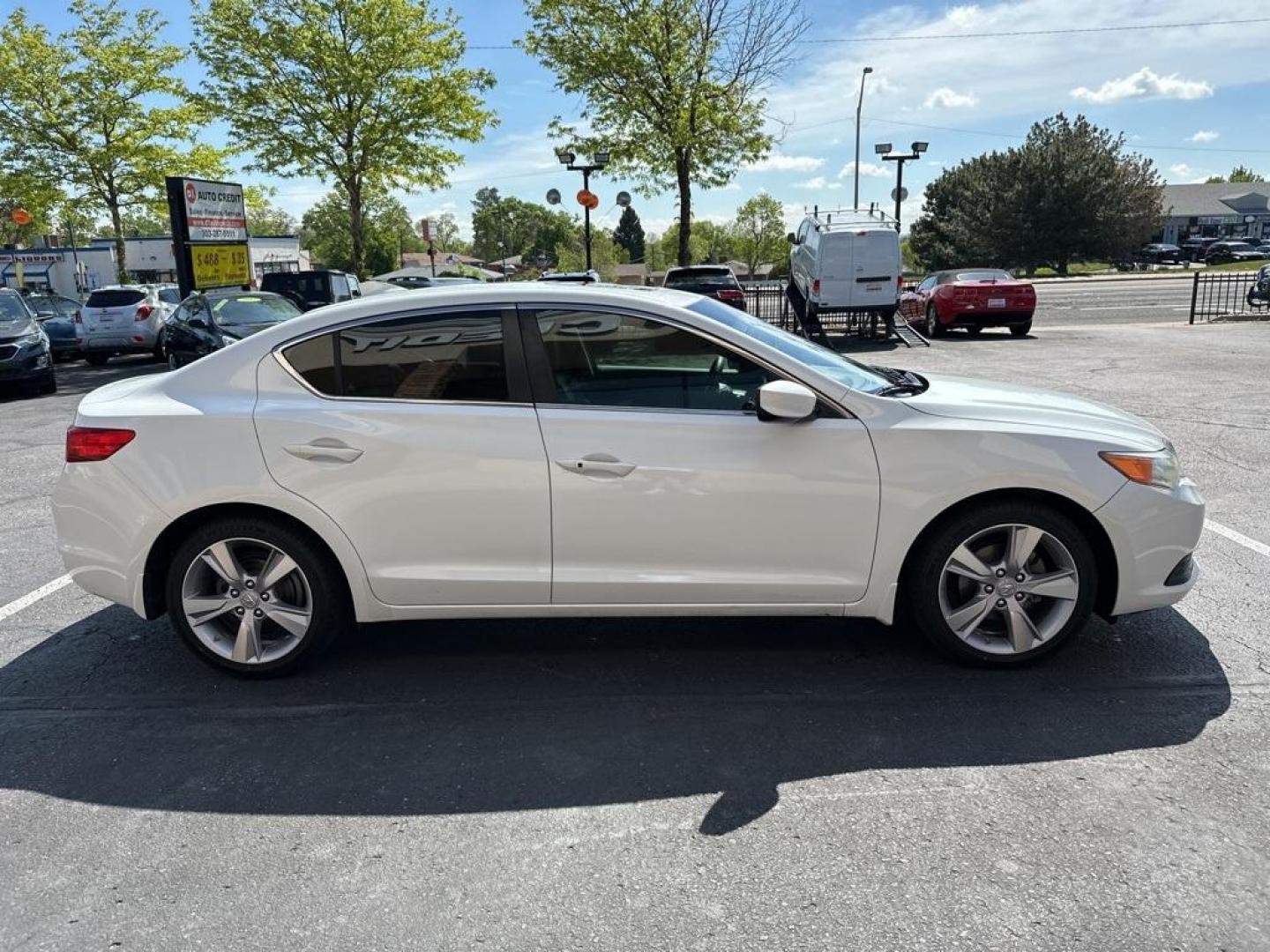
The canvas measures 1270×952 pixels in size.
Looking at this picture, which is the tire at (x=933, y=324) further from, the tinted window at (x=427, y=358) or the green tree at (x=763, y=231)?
the green tree at (x=763, y=231)

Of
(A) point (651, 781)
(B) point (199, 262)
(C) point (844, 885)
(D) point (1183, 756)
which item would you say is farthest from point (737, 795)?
(B) point (199, 262)

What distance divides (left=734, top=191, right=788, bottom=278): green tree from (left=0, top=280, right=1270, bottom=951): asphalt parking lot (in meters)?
85.3

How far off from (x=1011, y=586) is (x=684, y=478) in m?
1.42

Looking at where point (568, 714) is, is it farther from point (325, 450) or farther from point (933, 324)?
point (933, 324)

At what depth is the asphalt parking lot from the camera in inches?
99.0

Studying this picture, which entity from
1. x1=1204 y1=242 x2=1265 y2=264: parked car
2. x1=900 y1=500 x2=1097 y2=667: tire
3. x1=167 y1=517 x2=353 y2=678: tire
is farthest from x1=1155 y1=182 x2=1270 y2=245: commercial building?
x1=167 y1=517 x2=353 y2=678: tire

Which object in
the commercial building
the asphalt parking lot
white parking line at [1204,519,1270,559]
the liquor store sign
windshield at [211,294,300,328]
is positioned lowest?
the asphalt parking lot

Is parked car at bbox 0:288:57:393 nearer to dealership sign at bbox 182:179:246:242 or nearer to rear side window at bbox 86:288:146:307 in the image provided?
dealership sign at bbox 182:179:246:242

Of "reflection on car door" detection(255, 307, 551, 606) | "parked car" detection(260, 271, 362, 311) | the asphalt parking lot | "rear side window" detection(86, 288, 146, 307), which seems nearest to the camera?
the asphalt parking lot

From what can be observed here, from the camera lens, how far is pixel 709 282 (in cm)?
1859

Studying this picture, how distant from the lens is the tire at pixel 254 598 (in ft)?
12.6

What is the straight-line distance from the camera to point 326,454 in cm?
375

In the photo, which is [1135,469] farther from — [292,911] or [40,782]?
[40,782]

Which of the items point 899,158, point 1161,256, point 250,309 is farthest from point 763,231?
point 250,309
